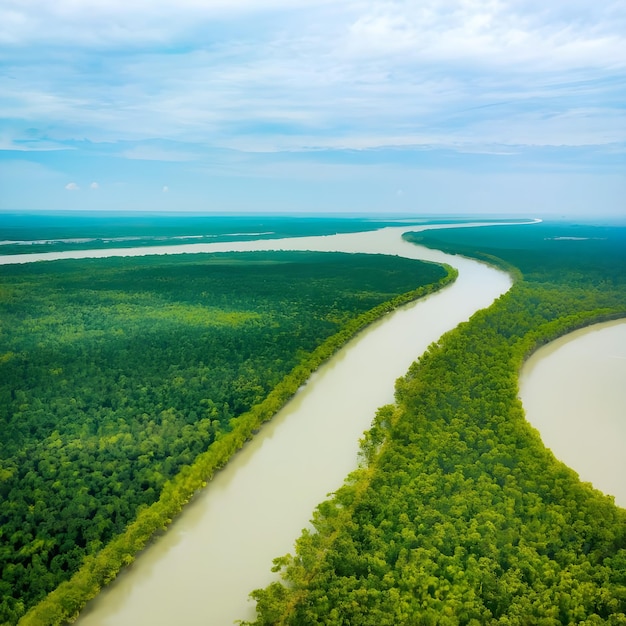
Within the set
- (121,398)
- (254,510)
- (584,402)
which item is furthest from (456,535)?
(121,398)

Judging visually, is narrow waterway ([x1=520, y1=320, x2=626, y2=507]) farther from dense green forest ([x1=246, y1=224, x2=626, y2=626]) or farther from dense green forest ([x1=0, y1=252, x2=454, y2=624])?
dense green forest ([x1=0, y1=252, x2=454, y2=624])

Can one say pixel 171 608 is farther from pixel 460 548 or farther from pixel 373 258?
pixel 373 258

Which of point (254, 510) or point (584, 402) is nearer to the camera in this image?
point (254, 510)

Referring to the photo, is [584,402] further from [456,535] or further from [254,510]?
[254,510]

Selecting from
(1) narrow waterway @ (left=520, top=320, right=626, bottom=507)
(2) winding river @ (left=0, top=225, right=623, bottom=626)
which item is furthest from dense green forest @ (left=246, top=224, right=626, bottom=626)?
(1) narrow waterway @ (left=520, top=320, right=626, bottom=507)

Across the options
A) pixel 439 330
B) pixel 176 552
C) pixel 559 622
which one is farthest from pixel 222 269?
pixel 559 622

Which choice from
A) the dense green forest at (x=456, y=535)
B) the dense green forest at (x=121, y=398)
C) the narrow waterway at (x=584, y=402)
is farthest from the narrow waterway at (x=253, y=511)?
the narrow waterway at (x=584, y=402)

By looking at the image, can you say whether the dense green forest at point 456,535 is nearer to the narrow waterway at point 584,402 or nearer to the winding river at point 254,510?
the winding river at point 254,510
